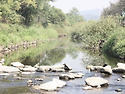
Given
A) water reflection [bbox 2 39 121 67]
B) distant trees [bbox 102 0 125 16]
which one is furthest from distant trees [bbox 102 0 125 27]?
water reflection [bbox 2 39 121 67]

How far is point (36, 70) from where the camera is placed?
1756cm

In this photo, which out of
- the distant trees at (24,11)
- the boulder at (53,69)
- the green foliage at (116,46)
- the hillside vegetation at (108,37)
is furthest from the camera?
the distant trees at (24,11)

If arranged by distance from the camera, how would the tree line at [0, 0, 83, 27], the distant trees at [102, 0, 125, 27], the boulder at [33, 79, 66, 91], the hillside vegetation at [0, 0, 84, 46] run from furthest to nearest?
the distant trees at [102, 0, 125, 27] → the tree line at [0, 0, 83, 27] → the hillside vegetation at [0, 0, 84, 46] → the boulder at [33, 79, 66, 91]

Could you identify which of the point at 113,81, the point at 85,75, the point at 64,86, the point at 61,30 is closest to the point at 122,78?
the point at 113,81

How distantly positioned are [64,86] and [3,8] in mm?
26517

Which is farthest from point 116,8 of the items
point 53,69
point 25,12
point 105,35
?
point 53,69

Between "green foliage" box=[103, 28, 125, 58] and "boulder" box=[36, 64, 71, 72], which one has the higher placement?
"green foliage" box=[103, 28, 125, 58]

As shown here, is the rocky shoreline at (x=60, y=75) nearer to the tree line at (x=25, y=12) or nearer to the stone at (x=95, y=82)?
the stone at (x=95, y=82)

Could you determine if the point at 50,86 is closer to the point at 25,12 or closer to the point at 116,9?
the point at 25,12

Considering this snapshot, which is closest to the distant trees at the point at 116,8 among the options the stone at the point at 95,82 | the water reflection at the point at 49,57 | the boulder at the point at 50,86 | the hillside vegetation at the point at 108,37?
the hillside vegetation at the point at 108,37

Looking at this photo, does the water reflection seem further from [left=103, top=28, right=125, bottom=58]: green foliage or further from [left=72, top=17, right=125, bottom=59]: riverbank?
[left=72, top=17, right=125, bottom=59]: riverbank

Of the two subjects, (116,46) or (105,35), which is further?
(105,35)

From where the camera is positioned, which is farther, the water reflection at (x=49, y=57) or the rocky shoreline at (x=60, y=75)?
the water reflection at (x=49, y=57)

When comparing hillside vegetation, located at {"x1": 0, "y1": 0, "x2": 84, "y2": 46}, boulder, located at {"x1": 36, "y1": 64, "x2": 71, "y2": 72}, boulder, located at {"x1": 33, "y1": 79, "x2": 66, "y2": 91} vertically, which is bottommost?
boulder, located at {"x1": 33, "y1": 79, "x2": 66, "y2": 91}
